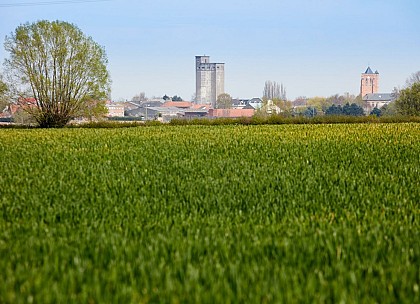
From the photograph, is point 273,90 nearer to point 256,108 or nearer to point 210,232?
point 256,108

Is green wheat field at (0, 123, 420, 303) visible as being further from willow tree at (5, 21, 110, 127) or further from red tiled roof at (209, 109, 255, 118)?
red tiled roof at (209, 109, 255, 118)

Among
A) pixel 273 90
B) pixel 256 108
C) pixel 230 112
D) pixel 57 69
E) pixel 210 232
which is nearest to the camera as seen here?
pixel 210 232

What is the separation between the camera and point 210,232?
6660mm

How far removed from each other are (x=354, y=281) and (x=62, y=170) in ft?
32.2

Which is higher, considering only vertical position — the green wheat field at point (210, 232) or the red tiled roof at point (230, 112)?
the red tiled roof at point (230, 112)

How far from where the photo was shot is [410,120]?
42.2m

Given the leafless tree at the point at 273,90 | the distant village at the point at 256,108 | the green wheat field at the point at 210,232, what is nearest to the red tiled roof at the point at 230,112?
the distant village at the point at 256,108

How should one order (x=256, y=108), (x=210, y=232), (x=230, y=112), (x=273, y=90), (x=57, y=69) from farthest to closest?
(x=273, y=90), (x=256, y=108), (x=230, y=112), (x=57, y=69), (x=210, y=232)

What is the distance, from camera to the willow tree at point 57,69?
4694 cm

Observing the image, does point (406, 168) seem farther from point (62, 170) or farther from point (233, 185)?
point (62, 170)

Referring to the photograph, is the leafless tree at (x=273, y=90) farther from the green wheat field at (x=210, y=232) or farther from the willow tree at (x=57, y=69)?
the green wheat field at (x=210, y=232)

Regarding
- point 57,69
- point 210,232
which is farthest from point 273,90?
point 210,232

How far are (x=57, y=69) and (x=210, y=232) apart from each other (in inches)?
1731

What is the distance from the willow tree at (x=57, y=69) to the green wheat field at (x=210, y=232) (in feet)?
112
